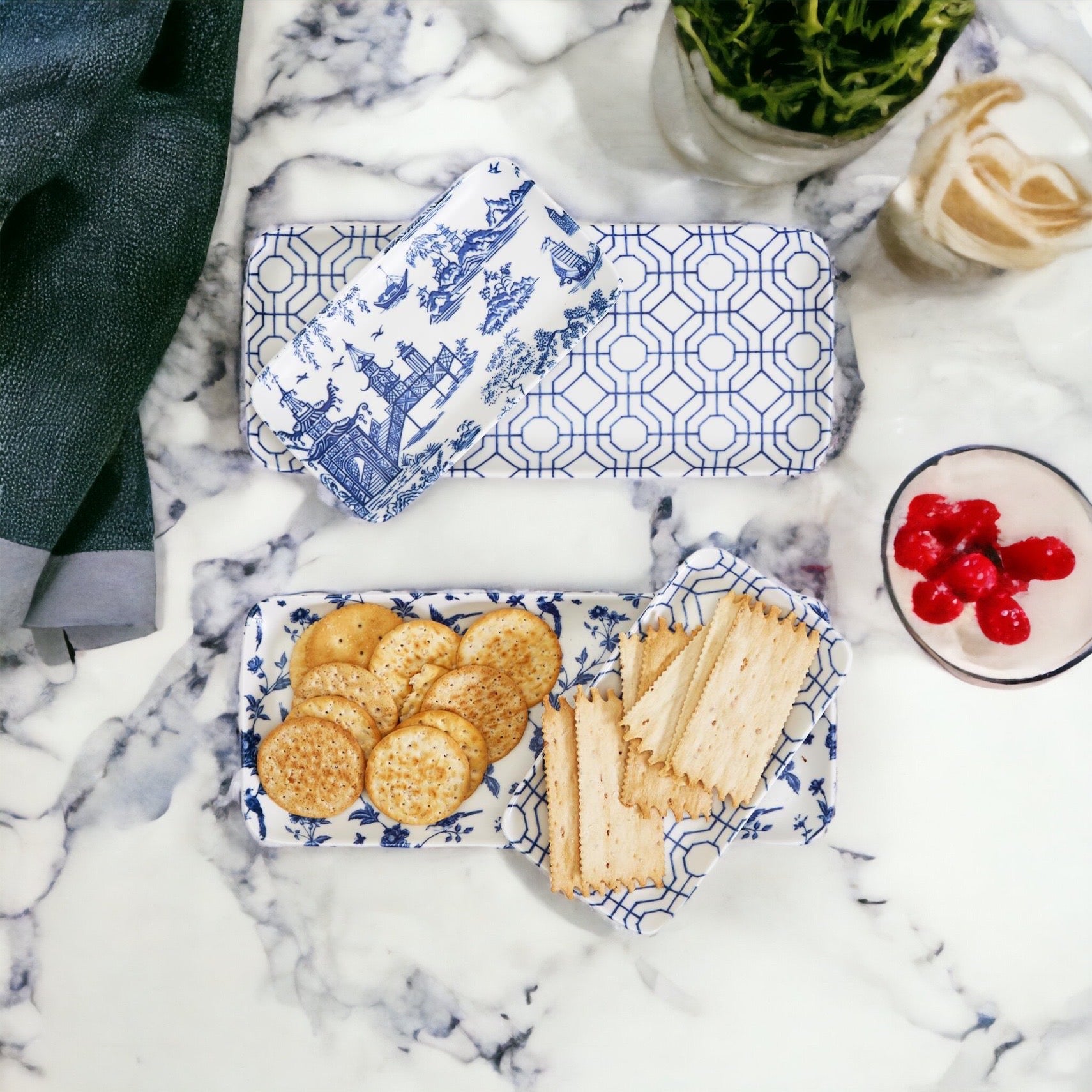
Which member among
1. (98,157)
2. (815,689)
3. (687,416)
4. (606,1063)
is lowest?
(606,1063)

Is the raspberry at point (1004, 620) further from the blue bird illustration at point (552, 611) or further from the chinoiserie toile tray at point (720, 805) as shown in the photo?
the blue bird illustration at point (552, 611)

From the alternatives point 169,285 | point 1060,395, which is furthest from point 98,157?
point 1060,395

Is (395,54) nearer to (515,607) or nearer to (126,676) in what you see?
(515,607)

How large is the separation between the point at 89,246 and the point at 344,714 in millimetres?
414

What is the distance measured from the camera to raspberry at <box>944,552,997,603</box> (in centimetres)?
74

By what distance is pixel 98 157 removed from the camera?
71 centimetres

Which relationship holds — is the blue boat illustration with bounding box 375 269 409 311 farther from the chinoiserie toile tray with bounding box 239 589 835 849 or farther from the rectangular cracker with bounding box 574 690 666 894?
the rectangular cracker with bounding box 574 690 666 894

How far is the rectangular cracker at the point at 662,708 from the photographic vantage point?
75 centimetres

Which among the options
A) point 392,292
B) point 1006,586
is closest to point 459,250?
point 392,292

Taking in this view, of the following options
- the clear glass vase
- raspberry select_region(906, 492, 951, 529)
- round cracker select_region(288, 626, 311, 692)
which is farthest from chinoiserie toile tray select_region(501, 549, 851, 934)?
the clear glass vase

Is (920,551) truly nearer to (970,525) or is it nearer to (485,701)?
(970,525)

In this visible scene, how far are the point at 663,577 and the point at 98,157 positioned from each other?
1.84 feet

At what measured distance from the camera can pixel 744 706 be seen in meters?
0.75

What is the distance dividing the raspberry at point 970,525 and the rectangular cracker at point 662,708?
0.71 ft
